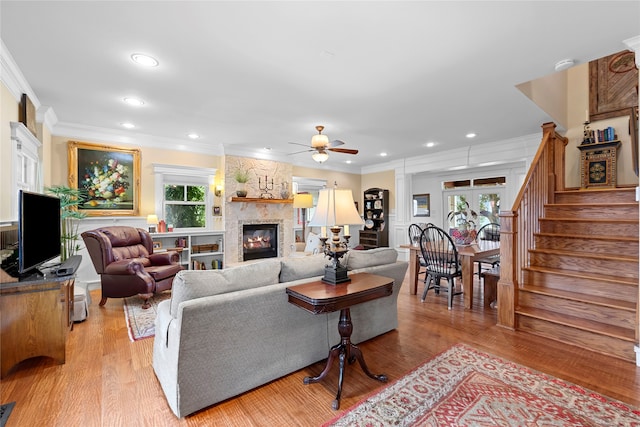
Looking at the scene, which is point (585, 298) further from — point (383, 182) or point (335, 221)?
point (383, 182)

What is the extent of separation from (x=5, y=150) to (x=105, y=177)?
221cm

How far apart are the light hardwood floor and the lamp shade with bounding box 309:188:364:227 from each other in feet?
3.87

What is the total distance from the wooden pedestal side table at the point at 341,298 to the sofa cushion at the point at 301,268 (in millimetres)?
156

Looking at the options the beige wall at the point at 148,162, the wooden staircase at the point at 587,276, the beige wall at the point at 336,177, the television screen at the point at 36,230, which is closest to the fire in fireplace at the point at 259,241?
the beige wall at the point at 148,162

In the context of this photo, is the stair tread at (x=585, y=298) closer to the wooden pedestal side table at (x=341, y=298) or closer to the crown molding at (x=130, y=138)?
the wooden pedestal side table at (x=341, y=298)

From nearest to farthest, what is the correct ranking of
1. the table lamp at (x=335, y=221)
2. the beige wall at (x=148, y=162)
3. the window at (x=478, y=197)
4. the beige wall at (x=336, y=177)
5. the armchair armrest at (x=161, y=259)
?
the table lamp at (x=335, y=221) → the armchair armrest at (x=161, y=259) → the beige wall at (x=148, y=162) → the window at (x=478, y=197) → the beige wall at (x=336, y=177)

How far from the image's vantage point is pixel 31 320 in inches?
90.0

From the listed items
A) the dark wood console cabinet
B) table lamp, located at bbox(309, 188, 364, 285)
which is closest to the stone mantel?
the dark wood console cabinet

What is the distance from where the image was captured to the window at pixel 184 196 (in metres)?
5.38

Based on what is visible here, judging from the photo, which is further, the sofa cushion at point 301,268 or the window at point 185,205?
the window at point 185,205

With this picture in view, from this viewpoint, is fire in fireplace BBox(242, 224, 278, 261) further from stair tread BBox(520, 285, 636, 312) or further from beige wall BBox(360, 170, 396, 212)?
stair tread BBox(520, 285, 636, 312)

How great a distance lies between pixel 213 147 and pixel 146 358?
4.40m

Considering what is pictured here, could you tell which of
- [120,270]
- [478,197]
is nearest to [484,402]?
[120,270]

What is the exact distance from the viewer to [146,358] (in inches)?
98.2
